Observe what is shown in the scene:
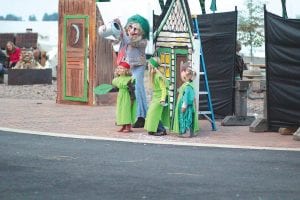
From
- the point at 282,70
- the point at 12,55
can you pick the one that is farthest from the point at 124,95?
the point at 12,55

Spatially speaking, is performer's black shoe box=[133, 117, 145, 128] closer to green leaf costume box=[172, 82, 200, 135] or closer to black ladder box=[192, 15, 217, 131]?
black ladder box=[192, 15, 217, 131]

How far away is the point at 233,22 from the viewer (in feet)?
50.9

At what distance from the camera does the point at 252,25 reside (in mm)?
31406

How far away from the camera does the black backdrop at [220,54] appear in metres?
15.5

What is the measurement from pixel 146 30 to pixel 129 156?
3.71 m

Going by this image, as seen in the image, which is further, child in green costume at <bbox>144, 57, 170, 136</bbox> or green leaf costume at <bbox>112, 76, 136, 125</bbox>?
green leaf costume at <bbox>112, 76, 136, 125</bbox>

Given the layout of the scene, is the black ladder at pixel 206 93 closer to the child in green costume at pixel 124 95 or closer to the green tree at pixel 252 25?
the child in green costume at pixel 124 95

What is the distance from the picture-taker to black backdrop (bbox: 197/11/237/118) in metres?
15.5

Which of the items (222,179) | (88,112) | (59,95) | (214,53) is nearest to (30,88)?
(59,95)

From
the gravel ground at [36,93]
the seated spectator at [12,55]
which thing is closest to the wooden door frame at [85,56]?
the gravel ground at [36,93]

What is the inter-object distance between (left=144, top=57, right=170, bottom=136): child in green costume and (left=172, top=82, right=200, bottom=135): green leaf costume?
26cm

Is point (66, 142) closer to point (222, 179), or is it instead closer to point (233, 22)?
point (222, 179)

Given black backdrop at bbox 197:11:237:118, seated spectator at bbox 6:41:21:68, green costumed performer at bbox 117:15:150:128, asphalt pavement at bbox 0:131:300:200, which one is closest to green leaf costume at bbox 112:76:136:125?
green costumed performer at bbox 117:15:150:128

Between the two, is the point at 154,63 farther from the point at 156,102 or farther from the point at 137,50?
the point at 137,50
